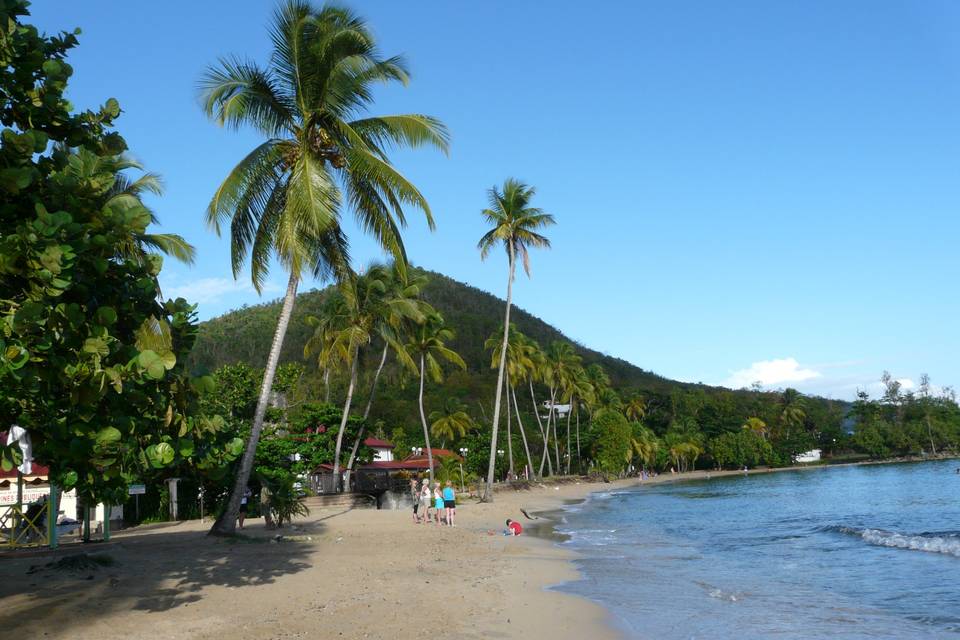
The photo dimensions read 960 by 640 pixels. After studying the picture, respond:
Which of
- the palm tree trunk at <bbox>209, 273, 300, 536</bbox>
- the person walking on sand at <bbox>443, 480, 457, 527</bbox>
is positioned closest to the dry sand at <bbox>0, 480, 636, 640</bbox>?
the palm tree trunk at <bbox>209, 273, 300, 536</bbox>

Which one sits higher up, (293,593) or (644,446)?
(644,446)

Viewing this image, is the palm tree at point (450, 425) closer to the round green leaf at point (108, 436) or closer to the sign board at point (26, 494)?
the sign board at point (26, 494)

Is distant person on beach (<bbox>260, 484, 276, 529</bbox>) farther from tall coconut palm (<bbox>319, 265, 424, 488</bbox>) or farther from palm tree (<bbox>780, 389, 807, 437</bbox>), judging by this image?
palm tree (<bbox>780, 389, 807, 437</bbox>)

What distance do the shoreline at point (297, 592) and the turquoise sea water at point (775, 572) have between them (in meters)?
1.10

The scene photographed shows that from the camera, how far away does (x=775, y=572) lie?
15461mm

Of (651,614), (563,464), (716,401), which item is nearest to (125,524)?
(651,614)

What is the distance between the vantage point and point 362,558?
46.9 feet

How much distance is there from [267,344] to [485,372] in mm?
34920

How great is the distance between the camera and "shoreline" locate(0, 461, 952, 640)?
8234 mm

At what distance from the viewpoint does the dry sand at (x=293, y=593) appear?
26.9ft

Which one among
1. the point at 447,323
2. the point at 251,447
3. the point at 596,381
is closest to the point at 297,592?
the point at 251,447

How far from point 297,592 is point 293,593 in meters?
0.10

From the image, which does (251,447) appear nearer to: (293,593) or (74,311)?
(293,593)

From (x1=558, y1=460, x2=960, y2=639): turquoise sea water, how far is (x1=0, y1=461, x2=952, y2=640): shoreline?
110 cm
